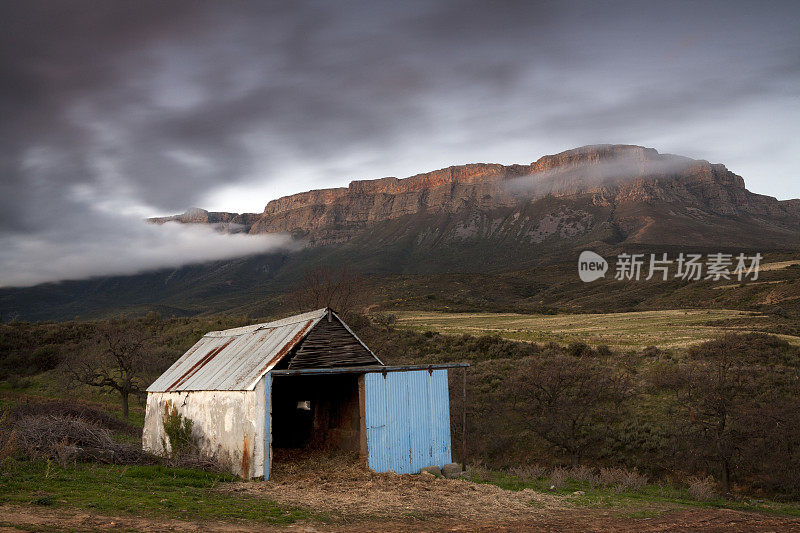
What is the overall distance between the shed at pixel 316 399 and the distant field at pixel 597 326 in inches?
1066

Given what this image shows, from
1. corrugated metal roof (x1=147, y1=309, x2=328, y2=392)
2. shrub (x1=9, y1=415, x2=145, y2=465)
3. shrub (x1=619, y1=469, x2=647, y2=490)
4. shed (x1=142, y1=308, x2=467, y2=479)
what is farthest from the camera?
shrub (x1=619, y1=469, x2=647, y2=490)

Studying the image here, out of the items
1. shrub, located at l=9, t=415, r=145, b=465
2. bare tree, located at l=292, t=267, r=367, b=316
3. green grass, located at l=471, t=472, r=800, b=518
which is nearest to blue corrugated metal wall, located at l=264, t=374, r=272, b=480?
shrub, located at l=9, t=415, r=145, b=465

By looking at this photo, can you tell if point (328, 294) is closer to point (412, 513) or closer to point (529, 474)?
point (529, 474)

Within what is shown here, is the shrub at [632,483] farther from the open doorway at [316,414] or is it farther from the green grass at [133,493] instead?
the green grass at [133,493]

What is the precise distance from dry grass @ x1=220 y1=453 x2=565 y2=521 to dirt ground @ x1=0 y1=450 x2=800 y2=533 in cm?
2

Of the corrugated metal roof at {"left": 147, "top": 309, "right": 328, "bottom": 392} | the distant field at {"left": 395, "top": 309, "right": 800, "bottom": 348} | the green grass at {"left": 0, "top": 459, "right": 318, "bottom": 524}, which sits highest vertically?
the corrugated metal roof at {"left": 147, "top": 309, "right": 328, "bottom": 392}

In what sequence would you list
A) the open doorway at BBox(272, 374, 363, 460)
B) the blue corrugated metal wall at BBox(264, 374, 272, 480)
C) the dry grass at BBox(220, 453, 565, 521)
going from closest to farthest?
the dry grass at BBox(220, 453, 565, 521) → the blue corrugated metal wall at BBox(264, 374, 272, 480) → the open doorway at BBox(272, 374, 363, 460)

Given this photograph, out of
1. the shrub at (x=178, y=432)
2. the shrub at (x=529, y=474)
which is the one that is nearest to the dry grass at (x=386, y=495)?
the shrub at (x=178, y=432)

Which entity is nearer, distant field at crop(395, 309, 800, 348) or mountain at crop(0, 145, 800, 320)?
distant field at crop(395, 309, 800, 348)

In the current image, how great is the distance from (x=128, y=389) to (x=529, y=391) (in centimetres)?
2156

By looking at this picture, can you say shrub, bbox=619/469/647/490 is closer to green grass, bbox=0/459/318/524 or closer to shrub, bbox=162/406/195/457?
green grass, bbox=0/459/318/524

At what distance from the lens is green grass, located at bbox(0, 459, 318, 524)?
9484mm

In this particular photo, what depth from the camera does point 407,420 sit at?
16.0 metres

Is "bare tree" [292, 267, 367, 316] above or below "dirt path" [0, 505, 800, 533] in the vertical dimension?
above
